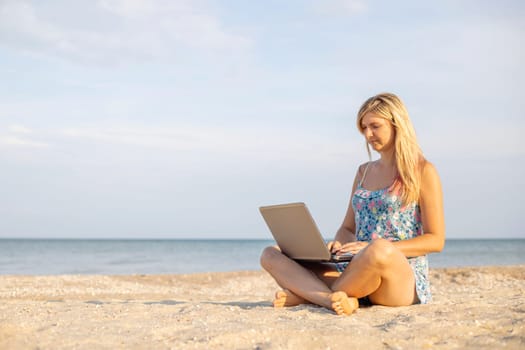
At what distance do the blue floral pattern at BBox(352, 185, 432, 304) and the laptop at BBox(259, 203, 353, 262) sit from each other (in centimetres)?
42

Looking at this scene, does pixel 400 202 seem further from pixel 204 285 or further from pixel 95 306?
pixel 204 285

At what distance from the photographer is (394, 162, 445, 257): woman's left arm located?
4164 mm

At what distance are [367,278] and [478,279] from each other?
735 cm

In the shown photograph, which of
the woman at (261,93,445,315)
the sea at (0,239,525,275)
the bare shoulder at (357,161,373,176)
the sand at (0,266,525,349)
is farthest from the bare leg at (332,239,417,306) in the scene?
the sea at (0,239,525,275)

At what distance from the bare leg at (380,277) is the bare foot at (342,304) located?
130mm

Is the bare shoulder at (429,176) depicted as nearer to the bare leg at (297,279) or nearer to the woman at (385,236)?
the woman at (385,236)

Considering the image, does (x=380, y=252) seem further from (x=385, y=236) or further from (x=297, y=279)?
(x=297, y=279)

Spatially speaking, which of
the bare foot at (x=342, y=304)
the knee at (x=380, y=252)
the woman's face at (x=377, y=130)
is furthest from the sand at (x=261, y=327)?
the woman's face at (x=377, y=130)

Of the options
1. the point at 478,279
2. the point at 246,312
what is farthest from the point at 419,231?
the point at 478,279

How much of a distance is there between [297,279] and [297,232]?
18.3 inches

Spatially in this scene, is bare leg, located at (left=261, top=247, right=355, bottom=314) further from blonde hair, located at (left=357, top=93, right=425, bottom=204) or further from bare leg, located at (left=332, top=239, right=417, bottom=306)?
blonde hair, located at (left=357, top=93, right=425, bottom=204)

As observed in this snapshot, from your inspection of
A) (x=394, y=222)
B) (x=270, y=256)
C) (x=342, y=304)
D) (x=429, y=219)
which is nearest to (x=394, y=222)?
(x=394, y=222)

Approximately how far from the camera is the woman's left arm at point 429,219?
13.7 ft

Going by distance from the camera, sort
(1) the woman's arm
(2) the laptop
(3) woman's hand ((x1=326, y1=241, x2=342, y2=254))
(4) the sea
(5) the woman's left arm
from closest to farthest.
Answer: (2) the laptop < (5) the woman's left arm < (3) woman's hand ((x1=326, y1=241, x2=342, y2=254)) < (1) the woman's arm < (4) the sea
